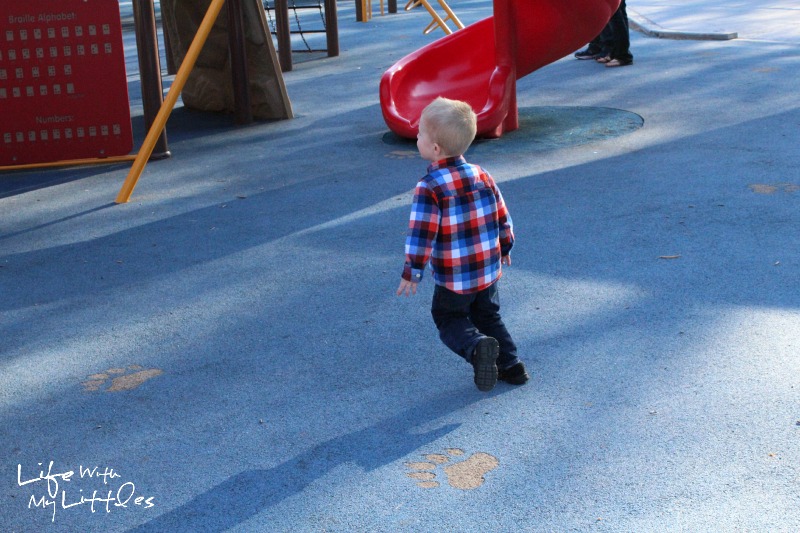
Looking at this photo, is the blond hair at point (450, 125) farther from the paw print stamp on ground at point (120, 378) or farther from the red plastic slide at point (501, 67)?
the red plastic slide at point (501, 67)

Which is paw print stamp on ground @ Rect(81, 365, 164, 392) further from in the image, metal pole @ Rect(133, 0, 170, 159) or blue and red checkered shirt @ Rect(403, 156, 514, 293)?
metal pole @ Rect(133, 0, 170, 159)

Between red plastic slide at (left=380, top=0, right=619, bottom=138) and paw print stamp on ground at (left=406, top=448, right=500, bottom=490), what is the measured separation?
4.37 metres

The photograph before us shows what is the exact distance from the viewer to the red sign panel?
23.3 ft

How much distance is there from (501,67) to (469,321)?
13.7 feet

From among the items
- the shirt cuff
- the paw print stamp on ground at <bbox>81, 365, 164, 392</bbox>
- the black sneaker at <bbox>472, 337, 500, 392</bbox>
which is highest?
the shirt cuff

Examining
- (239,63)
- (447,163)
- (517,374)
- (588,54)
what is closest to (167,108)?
(239,63)

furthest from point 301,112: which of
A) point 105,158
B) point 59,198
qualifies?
point 59,198

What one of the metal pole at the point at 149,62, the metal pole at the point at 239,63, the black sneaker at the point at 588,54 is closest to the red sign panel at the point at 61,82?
the metal pole at the point at 149,62

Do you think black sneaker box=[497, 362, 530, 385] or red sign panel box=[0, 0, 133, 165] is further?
red sign panel box=[0, 0, 133, 165]

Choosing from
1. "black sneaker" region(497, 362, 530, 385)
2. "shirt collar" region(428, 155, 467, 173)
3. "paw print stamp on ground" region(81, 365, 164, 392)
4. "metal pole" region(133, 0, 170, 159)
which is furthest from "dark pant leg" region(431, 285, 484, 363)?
"metal pole" region(133, 0, 170, 159)

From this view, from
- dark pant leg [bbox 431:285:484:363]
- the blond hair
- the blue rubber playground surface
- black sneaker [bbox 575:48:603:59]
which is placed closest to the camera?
the blue rubber playground surface

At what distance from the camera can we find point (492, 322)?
Answer: 3.45 m

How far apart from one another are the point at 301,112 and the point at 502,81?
2.37 meters

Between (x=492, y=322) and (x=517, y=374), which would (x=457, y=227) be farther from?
(x=517, y=374)
